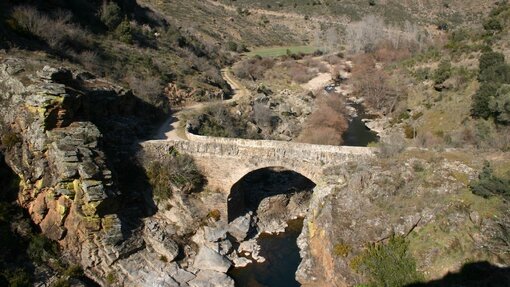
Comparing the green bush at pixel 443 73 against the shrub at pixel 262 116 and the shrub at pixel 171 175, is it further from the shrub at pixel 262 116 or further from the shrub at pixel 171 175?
the shrub at pixel 171 175

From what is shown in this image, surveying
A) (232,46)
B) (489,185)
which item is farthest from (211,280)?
(232,46)

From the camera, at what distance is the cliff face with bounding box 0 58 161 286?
20.2 metres

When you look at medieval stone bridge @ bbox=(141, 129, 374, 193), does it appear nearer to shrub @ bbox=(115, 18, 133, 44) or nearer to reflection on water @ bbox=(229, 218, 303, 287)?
reflection on water @ bbox=(229, 218, 303, 287)

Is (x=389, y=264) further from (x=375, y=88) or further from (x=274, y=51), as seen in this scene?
(x=274, y=51)

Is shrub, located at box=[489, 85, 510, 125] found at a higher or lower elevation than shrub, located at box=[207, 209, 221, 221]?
higher

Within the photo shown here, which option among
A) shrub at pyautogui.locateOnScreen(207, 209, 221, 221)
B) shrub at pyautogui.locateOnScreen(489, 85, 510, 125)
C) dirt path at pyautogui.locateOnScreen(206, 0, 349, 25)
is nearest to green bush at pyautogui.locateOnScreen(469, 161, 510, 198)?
shrub at pyautogui.locateOnScreen(489, 85, 510, 125)

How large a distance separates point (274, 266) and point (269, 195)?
6.22 meters

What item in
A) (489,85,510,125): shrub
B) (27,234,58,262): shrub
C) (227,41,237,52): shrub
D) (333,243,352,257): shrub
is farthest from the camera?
(227,41,237,52): shrub

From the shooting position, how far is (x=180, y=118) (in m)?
32.2

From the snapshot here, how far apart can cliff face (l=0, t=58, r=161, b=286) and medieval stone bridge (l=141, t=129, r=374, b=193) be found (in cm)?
442

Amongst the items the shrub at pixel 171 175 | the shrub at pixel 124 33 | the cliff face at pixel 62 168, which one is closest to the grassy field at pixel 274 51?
the shrub at pixel 124 33

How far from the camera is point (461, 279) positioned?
16984mm

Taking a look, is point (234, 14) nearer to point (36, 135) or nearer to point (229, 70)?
point (229, 70)

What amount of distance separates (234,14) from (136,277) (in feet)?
246
